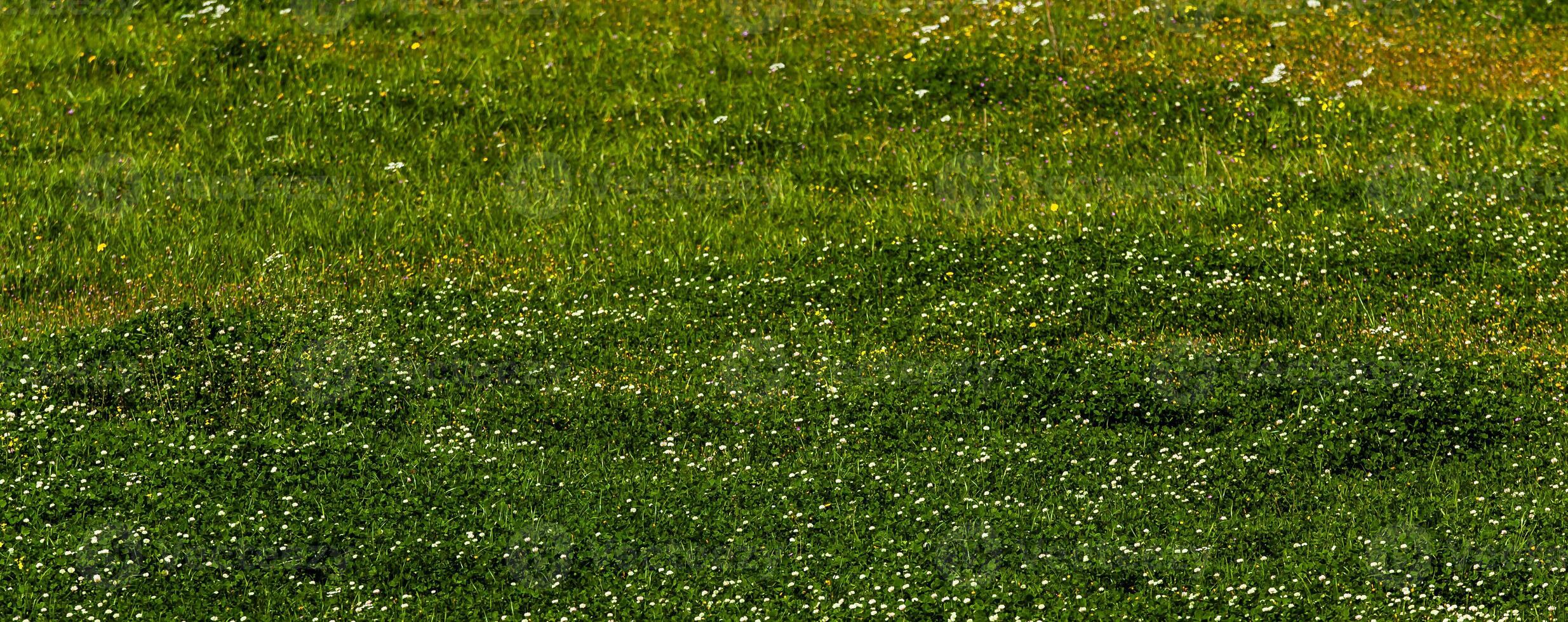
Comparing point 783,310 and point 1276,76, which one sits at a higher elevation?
point 1276,76

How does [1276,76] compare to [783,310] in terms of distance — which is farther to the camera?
[1276,76]

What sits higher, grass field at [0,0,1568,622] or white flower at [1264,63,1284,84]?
white flower at [1264,63,1284,84]

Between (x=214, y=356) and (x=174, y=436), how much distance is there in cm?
110

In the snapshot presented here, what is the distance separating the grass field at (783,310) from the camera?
7898mm

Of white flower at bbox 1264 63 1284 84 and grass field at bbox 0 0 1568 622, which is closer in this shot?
grass field at bbox 0 0 1568 622

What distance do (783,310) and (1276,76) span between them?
5786mm

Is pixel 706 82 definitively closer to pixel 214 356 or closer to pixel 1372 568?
pixel 214 356

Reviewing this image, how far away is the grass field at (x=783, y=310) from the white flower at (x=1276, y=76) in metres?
0.05

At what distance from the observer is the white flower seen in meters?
14.3

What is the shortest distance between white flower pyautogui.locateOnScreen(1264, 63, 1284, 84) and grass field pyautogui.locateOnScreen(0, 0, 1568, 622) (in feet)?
0.17

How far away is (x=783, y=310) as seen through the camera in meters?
11.1

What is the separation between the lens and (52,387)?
998cm

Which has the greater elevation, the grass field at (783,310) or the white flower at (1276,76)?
the white flower at (1276,76)

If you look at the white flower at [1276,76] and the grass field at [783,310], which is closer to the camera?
the grass field at [783,310]
